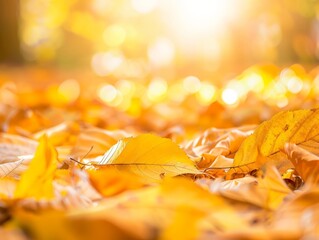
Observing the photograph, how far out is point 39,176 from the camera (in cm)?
107

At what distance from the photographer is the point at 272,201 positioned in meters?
1.04

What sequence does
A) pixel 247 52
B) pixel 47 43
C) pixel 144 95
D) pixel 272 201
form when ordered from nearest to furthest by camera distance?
pixel 272 201, pixel 144 95, pixel 247 52, pixel 47 43

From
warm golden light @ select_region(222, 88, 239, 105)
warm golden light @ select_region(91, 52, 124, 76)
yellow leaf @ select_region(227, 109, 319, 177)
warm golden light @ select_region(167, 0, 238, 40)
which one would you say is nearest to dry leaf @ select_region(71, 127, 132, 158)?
yellow leaf @ select_region(227, 109, 319, 177)

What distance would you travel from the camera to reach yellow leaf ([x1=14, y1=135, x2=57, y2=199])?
1.04 meters

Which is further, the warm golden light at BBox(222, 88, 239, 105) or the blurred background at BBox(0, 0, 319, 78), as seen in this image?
the blurred background at BBox(0, 0, 319, 78)

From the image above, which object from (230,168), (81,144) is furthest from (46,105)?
(230,168)

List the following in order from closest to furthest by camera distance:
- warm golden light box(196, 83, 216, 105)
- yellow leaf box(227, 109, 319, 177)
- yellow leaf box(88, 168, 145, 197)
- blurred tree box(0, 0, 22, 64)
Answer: yellow leaf box(88, 168, 145, 197) → yellow leaf box(227, 109, 319, 177) → warm golden light box(196, 83, 216, 105) → blurred tree box(0, 0, 22, 64)

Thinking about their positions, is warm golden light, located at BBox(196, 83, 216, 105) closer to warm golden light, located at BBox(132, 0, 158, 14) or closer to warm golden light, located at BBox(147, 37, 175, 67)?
warm golden light, located at BBox(147, 37, 175, 67)

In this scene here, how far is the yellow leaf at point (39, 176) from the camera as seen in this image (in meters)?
1.04

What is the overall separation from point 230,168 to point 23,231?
0.60 metres

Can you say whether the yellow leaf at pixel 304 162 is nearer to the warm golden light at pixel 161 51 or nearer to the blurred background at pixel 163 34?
the blurred background at pixel 163 34

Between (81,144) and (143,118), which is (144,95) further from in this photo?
(81,144)

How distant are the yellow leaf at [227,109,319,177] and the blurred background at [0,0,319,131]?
3.51 feet

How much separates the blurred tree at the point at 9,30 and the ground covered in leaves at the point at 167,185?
7601 millimetres
